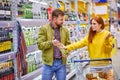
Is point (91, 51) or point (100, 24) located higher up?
point (100, 24)

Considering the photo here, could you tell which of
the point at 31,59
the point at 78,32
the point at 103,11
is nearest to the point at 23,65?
the point at 31,59

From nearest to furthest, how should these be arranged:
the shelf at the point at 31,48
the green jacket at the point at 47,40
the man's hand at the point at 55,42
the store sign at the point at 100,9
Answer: the man's hand at the point at 55,42, the green jacket at the point at 47,40, the shelf at the point at 31,48, the store sign at the point at 100,9

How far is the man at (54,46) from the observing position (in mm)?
4129

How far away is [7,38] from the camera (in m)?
4.07

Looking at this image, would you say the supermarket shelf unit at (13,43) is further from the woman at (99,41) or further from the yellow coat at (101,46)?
the yellow coat at (101,46)

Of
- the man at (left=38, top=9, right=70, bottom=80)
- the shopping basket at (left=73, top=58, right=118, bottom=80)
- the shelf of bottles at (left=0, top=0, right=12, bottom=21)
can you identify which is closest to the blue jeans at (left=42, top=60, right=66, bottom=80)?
the man at (left=38, top=9, right=70, bottom=80)

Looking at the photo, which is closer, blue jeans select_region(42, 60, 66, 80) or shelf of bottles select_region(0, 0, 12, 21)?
shelf of bottles select_region(0, 0, 12, 21)

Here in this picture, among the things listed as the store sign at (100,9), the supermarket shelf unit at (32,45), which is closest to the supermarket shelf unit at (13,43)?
the supermarket shelf unit at (32,45)

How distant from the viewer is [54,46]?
13.8ft

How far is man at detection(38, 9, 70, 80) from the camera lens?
13.5 feet

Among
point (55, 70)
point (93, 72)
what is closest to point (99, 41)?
point (93, 72)

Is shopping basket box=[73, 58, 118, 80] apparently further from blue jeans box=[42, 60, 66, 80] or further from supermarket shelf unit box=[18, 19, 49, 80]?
supermarket shelf unit box=[18, 19, 49, 80]

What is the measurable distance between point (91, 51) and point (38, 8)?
5.57ft

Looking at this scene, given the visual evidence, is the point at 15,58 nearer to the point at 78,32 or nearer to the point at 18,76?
the point at 18,76
